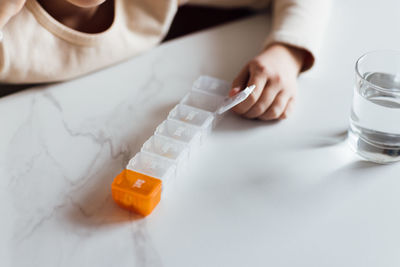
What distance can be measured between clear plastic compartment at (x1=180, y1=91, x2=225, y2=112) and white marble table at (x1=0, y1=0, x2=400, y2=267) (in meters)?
0.03

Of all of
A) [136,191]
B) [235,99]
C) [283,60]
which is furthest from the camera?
[283,60]

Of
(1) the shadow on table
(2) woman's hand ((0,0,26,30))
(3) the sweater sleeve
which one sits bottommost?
(1) the shadow on table

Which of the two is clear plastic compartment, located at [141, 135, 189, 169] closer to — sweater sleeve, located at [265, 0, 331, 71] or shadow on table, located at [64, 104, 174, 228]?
shadow on table, located at [64, 104, 174, 228]

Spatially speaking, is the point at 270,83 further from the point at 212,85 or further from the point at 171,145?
the point at 171,145

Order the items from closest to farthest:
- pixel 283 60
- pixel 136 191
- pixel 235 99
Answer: pixel 136 191, pixel 235 99, pixel 283 60

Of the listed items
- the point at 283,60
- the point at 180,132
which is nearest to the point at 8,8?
the point at 180,132

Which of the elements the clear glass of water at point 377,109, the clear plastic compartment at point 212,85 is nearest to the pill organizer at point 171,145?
the clear plastic compartment at point 212,85

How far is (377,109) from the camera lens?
1.76 ft

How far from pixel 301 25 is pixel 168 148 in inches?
12.6

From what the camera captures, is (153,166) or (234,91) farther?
(234,91)

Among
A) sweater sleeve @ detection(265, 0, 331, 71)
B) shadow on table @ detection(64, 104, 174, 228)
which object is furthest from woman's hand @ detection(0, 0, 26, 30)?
sweater sleeve @ detection(265, 0, 331, 71)

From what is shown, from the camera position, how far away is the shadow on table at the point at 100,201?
18.4 inches

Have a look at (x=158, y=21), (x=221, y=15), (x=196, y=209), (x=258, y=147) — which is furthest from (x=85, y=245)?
(x=221, y=15)

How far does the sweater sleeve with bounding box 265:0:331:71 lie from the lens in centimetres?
69
